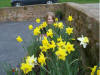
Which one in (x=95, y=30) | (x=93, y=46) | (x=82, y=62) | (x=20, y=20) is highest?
(x=95, y=30)

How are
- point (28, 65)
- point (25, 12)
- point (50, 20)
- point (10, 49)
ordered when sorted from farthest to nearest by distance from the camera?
point (25, 12)
point (10, 49)
point (50, 20)
point (28, 65)

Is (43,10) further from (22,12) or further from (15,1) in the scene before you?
(15,1)

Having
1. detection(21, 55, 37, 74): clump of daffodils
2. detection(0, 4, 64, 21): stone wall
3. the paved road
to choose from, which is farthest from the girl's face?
detection(0, 4, 64, 21): stone wall

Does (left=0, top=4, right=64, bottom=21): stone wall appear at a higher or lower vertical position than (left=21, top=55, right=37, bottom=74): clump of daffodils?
lower

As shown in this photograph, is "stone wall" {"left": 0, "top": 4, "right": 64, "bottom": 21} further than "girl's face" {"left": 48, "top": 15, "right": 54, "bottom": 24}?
Yes

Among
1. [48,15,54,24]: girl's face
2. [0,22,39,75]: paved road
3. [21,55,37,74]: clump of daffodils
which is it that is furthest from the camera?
[48,15,54,24]: girl's face

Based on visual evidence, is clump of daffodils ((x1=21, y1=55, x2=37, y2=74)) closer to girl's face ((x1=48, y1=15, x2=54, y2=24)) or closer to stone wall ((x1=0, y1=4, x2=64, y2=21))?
girl's face ((x1=48, y1=15, x2=54, y2=24))

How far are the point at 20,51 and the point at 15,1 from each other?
6865 millimetres

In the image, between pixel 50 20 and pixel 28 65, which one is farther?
pixel 50 20

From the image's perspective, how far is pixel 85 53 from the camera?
245 centimetres

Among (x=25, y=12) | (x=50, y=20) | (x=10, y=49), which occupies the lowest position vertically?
(x=10, y=49)

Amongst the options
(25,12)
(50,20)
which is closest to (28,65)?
(50,20)

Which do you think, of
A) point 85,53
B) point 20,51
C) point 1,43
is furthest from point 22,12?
point 85,53

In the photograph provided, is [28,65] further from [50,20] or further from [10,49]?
[10,49]
